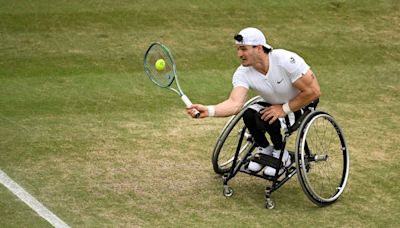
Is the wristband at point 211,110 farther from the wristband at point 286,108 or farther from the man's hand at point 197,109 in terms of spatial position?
the wristband at point 286,108

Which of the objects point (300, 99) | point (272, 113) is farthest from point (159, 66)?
point (300, 99)

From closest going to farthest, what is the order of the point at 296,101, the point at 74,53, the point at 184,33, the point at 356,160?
1. the point at 296,101
2. the point at 356,160
3. the point at 74,53
4. the point at 184,33

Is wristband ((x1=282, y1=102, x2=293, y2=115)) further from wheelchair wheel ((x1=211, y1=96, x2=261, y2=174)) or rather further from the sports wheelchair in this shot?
wheelchair wheel ((x1=211, y1=96, x2=261, y2=174))

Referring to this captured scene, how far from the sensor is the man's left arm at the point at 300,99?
28.7ft

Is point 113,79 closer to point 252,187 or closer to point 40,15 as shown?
point 40,15

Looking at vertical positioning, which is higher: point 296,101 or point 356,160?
point 296,101

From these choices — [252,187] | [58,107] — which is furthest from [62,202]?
[58,107]

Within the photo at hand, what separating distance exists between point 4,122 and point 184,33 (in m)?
4.16

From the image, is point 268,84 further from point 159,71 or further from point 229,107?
point 159,71

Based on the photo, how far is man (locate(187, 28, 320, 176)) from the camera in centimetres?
871

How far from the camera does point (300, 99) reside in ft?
28.7

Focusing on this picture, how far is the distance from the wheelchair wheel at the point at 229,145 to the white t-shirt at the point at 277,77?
0.29m

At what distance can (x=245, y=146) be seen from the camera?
9852 millimetres

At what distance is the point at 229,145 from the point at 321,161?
51.2 inches
